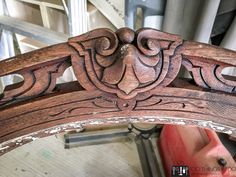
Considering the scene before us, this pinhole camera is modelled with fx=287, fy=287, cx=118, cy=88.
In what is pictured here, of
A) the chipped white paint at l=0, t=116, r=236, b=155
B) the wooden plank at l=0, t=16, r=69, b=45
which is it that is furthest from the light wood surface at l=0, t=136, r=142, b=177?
the chipped white paint at l=0, t=116, r=236, b=155

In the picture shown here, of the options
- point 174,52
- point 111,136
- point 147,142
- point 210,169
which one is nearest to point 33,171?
point 111,136

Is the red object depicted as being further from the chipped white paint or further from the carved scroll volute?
the carved scroll volute

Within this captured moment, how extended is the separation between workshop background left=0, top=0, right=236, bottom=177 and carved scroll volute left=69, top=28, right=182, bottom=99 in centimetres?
37

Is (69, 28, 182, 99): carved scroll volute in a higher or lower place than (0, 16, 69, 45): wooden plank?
higher

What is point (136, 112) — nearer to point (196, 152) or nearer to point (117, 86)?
point (117, 86)

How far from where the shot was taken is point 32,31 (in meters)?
1.03

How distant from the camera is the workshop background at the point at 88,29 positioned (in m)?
0.74

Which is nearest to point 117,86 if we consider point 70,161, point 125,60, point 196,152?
point 125,60

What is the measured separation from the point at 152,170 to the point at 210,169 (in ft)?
0.76

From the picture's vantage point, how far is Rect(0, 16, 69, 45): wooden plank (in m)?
1.00

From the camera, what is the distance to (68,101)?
42 centimetres

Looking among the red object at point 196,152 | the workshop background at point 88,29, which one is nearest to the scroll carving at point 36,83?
the workshop background at point 88,29

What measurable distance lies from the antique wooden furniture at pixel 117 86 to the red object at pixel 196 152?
332mm

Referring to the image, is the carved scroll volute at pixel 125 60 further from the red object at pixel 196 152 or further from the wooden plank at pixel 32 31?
the wooden plank at pixel 32 31
